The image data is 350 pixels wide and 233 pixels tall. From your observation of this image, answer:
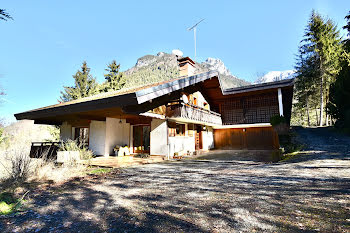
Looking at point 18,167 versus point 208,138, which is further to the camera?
point 208,138

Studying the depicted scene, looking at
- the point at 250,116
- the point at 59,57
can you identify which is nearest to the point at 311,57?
the point at 250,116

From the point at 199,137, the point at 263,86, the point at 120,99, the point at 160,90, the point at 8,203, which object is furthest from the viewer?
the point at 199,137

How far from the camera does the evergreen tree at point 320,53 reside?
2103 cm

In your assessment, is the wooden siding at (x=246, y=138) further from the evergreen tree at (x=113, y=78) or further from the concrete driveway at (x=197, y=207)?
the evergreen tree at (x=113, y=78)

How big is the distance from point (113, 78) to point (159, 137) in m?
20.4

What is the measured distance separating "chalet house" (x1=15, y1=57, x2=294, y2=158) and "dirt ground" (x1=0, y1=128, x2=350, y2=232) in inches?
146

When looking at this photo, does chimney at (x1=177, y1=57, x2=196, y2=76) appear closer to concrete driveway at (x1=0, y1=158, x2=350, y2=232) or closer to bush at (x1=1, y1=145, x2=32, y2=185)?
concrete driveway at (x1=0, y1=158, x2=350, y2=232)

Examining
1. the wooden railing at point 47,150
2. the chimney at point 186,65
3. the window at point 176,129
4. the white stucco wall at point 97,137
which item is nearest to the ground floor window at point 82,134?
the white stucco wall at point 97,137

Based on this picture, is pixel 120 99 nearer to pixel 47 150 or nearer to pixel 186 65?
pixel 47 150

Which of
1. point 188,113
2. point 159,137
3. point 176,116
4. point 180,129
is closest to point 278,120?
point 188,113

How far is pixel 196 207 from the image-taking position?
9.97 feet

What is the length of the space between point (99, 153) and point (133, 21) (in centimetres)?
1205

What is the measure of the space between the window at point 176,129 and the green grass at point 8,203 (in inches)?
309

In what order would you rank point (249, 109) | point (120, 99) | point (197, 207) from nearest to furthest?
point (197, 207) → point (120, 99) → point (249, 109)
